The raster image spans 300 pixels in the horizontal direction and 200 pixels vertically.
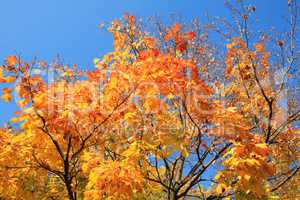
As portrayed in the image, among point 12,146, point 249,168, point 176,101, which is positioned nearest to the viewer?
point 249,168

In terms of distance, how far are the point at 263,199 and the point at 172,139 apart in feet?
11.3

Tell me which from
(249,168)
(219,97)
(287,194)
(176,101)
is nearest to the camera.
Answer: (249,168)

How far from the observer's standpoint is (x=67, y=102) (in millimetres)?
7898

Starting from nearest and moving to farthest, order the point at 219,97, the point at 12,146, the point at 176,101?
the point at 12,146 < the point at 176,101 < the point at 219,97

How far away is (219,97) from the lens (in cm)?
1083

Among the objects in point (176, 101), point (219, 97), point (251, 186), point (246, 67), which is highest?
point (246, 67)

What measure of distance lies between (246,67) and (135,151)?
548cm

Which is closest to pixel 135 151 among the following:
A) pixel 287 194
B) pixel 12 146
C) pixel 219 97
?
pixel 12 146

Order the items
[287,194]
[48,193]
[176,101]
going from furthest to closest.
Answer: [287,194], [48,193], [176,101]

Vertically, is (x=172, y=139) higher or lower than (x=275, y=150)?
lower

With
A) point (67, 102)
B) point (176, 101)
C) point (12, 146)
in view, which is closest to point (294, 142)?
point (176, 101)

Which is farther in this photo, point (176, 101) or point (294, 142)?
point (294, 142)

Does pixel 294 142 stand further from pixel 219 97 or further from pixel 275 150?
pixel 219 97

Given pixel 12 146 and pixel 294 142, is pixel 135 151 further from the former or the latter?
pixel 294 142
